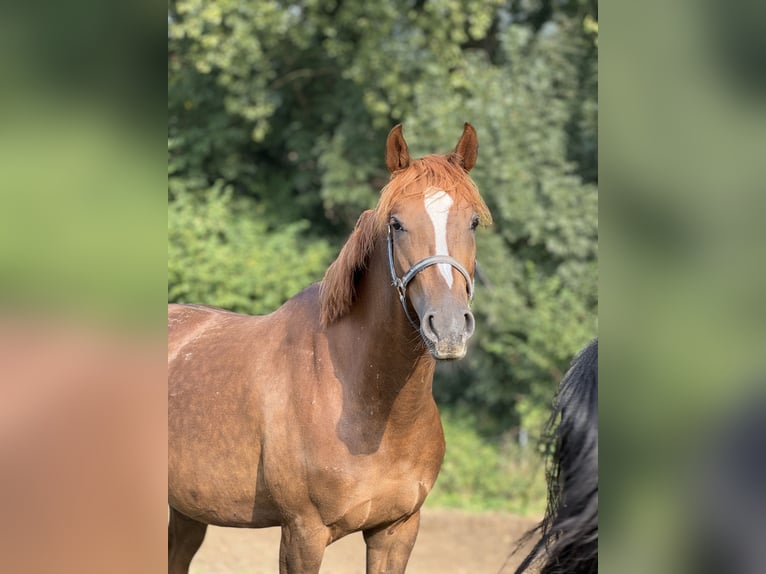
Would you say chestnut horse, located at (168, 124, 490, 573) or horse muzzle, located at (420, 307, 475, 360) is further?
chestnut horse, located at (168, 124, 490, 573)

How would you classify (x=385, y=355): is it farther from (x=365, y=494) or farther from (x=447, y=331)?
(x=447, y=331)

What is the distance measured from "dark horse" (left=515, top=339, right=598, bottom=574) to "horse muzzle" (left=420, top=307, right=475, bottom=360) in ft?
1.58

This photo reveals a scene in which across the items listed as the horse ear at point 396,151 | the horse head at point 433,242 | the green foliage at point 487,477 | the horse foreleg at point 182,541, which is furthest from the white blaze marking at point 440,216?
the green foliage at point 487,477

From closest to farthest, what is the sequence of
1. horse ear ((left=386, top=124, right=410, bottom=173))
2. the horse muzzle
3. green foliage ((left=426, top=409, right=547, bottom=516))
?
the horse muzzle, horse ear ((left=386, top=124, right=410, bottom=173)), green foliage ((left=426, top=409, right=547, bottom=516))

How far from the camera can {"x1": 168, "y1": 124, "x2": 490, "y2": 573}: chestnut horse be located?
8.80ft

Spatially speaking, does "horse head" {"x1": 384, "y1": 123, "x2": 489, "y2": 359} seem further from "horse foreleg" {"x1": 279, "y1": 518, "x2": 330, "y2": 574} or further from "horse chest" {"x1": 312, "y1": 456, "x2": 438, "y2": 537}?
"horse foreleg" {"x1": 279, "y1": 518, "x2": 330, "y2": 574}

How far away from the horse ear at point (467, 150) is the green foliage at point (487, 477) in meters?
5.99

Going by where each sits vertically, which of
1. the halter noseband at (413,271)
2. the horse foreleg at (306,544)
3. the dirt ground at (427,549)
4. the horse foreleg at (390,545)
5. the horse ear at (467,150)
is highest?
the horse ear at (467,150)

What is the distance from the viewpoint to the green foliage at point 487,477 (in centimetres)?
871

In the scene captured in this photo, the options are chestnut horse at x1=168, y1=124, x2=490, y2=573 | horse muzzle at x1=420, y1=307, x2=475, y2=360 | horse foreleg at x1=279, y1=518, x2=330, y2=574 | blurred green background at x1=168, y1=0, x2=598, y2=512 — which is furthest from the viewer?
blurred green background at x1=168, y1=0, x2=598, y2=512

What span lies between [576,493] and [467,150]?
62.9 inches

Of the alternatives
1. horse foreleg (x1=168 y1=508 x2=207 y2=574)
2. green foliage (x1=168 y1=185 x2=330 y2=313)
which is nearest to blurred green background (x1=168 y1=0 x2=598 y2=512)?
green foliage (x1=168 y1=185 x2=330 y2=313)

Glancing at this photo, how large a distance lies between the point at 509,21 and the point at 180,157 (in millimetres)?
4406

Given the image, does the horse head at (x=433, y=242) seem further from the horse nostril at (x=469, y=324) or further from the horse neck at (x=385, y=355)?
the horse neck at (x=385, y=355)
